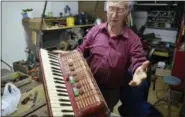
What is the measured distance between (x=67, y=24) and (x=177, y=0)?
202cm

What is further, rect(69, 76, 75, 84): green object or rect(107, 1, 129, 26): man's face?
rect(107, 1, 129, 26): man's face

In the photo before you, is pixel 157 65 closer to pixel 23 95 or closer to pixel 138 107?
pixel 138 107

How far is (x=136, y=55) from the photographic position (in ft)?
3.96

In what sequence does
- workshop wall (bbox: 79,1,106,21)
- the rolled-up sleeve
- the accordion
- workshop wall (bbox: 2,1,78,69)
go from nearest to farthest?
the accordion
the rolled-up sleeve
workshop wall (bbox: 2,1,78,69)
workshop wall (bbox: 79,1,106,21)

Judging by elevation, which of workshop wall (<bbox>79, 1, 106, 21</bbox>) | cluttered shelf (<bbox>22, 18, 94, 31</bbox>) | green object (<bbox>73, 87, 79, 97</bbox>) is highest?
workshop wall (<bbox>79, 1, 106, 21</bbox>)

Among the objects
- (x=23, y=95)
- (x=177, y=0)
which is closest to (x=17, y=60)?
(x=23, y=95)

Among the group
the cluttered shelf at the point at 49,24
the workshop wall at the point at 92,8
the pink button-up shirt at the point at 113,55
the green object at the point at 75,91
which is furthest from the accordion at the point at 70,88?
the workshop wall at the point at 92,8

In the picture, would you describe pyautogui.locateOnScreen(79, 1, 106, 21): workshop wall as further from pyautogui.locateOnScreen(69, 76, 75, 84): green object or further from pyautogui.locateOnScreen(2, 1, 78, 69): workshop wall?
pyautogui.locateOnScreen(69, 76, 75, 84): green object

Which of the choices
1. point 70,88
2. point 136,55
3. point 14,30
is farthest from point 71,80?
point 14,30

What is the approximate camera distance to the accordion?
0.75m

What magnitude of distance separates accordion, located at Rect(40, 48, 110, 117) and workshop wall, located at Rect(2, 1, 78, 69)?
1.45m

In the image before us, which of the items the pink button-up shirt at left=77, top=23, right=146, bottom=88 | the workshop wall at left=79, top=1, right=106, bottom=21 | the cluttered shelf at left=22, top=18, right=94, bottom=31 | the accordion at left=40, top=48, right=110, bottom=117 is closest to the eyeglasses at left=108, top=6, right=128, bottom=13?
the pink button-up shirt at left=77, top=23, right=146, bottom=88

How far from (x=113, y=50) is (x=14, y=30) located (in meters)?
1.74

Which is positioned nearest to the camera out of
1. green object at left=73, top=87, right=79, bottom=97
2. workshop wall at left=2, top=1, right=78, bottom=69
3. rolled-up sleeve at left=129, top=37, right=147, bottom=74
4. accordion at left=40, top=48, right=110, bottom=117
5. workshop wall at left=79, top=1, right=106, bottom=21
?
accordion at left=40, top=48, right=110, bottom=117
